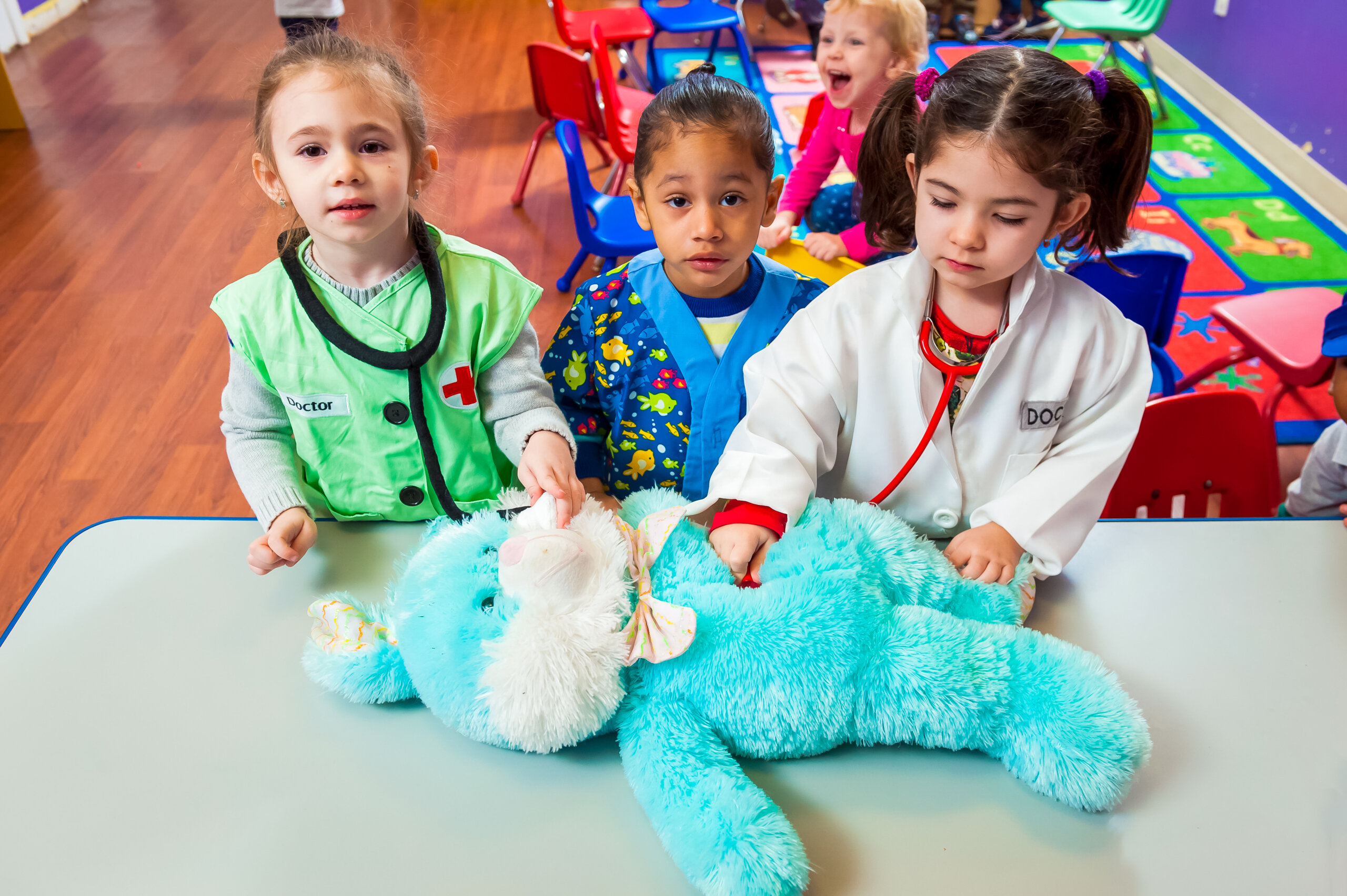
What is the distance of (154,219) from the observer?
10.3 ft

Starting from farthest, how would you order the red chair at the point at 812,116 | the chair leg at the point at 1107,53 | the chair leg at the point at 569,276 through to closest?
the chair leg at the point at 1107,53 < the chair leg at the point at 569,276 < the red chair at the point at 812,116

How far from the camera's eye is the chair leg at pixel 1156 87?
12.3 ft

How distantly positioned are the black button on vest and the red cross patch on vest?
4 cm

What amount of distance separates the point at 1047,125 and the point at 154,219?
3.17 m

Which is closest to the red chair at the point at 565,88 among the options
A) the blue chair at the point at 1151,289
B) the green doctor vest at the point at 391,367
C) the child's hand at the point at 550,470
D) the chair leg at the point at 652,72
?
the chair leg at the point at 652,72

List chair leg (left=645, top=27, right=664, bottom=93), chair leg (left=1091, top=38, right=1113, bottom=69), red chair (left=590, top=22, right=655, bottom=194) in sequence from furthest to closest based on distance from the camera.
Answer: chair leg (left=645, top=27, right=664, bottom=93), chair leg (left=1091, top=38, right=1113, bottom=69), red chair (left=590, top=22, right=655, bottom=194)

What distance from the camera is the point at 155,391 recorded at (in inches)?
93.0

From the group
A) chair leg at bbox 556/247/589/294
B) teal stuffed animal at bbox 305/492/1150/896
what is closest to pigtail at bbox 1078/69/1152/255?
teal stuffed animal at bbox 305/492/1150/896

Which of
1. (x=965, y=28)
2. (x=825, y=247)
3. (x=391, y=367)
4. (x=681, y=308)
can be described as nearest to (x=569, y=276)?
(x=825, y=247)

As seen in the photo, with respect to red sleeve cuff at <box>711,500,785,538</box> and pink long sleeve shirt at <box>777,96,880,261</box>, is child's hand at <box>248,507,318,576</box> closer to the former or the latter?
red sleeve cuff at <box>711,500,785,538</box>

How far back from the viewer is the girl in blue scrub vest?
1.00 m

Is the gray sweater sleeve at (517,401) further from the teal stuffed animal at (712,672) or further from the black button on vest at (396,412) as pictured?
the teal stuffed animal at (712,672)

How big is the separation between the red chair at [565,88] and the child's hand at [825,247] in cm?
109

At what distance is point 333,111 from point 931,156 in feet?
1.89
